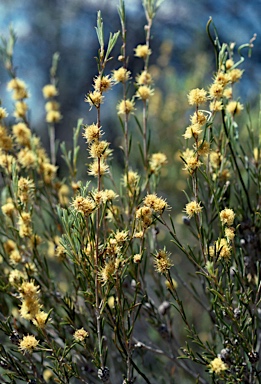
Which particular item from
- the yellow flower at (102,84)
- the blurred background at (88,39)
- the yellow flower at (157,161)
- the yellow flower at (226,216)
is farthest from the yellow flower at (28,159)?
the blurred background at (88,39)

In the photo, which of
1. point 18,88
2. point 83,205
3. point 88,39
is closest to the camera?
point 83,205

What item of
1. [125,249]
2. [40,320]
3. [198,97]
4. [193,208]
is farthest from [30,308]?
[198,97]

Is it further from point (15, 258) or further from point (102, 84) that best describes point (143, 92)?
point (15, 258)

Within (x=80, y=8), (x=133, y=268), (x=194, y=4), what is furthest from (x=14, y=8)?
(x=133, y=268)

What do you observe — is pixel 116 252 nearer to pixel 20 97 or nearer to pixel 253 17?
pixel 20 97

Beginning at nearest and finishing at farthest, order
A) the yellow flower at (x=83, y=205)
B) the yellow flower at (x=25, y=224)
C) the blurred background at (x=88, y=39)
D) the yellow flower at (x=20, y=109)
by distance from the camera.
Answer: the yellow flower at (x=83, y=205) → the yellow flower at (x=25, y=224) → the yellow flower at (x=20, y=109) → the blurred background at (x=88, y=39)

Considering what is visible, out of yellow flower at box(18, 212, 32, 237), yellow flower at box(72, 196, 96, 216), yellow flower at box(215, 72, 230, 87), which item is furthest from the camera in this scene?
yellow flower at box(18, 212, 32, 237)

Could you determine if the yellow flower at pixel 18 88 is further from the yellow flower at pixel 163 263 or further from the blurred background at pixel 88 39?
the blurred background at pixel 88 39

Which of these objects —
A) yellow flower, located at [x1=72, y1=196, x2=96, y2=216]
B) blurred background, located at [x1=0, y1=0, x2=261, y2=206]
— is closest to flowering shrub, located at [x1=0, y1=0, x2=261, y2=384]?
yellow flower, located at [x1=72, y1=196, x2=96, y2=216]

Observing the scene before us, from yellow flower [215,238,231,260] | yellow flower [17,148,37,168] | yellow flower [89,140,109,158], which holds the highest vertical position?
yellow flower [17,148,37,168]

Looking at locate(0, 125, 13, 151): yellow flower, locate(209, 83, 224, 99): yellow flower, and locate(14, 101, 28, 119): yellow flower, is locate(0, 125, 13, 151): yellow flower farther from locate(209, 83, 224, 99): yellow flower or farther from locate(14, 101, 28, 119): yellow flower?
locate(209, 83, 224, 99): yellow flower

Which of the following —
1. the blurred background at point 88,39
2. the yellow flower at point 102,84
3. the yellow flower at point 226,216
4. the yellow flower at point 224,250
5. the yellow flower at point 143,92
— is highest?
the blurred background at point 88,39

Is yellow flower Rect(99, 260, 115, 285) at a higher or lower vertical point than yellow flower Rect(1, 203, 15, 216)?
lower

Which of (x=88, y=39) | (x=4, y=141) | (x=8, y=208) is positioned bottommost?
(x=8, y=208)
